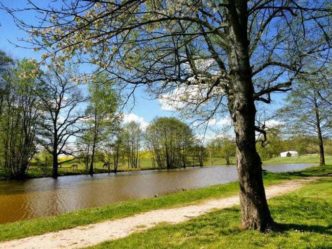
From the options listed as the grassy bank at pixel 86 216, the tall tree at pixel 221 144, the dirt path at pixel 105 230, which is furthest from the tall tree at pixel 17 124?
the dirt path at pixel 105 230

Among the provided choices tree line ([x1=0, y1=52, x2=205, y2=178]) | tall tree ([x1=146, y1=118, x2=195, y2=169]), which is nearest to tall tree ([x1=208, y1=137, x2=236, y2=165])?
tree line ([x1=0, y1=52, x2=205, y2=178])

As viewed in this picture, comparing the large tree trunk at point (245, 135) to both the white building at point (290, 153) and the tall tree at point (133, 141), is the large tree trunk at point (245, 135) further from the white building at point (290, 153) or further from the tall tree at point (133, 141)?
the white building at point (290, 153)

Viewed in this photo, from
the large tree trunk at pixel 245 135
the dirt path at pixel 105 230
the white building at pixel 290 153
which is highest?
the white building at pixel 290 153

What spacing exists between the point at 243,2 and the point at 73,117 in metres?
41.7

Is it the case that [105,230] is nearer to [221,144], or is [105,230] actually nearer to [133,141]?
[221,144]

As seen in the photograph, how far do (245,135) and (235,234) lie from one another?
2.22 m

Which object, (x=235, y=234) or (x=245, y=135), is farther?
(x=245, y=135)

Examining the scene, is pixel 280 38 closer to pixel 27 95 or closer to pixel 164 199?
pixel 164 199

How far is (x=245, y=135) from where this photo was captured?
8.01m

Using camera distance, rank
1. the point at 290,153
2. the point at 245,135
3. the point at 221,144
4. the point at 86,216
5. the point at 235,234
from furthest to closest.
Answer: the point at 290,153 < the point at 221,144 < the point at 86,216 < the point at 245,135 < the point at 235,234

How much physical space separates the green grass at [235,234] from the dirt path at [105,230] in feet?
2.13

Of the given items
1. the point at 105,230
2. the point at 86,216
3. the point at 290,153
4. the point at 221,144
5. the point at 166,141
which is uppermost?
the point at 166,141

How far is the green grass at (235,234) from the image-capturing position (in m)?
6.94

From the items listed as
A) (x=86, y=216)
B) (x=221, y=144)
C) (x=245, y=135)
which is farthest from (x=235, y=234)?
(x=221, y=144)
